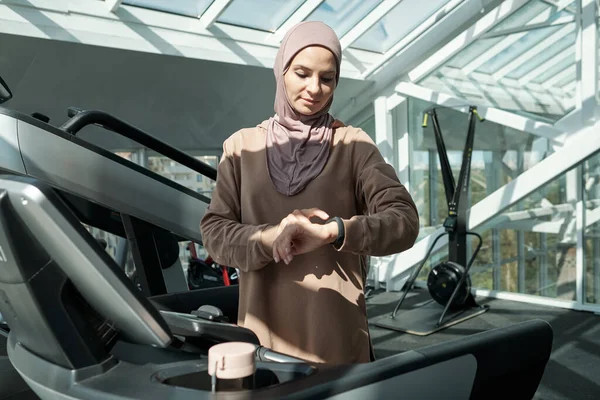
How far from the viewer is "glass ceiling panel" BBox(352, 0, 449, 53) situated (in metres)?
5.64

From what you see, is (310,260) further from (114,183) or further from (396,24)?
(396,24)

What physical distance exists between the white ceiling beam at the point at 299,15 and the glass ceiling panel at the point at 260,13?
0.10 feet

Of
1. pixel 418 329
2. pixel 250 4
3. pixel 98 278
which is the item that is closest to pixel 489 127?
pixel 418 329

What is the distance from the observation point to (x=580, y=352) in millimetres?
3881

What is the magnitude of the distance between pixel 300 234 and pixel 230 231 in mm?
172

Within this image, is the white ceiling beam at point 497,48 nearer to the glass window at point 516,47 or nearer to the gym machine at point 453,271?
the glass window at point 516,47

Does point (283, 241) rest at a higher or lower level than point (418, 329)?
higher

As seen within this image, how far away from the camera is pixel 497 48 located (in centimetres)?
573

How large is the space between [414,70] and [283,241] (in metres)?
5.67

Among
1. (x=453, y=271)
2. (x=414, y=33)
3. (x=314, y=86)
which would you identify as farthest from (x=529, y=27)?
(x=314, y=86)

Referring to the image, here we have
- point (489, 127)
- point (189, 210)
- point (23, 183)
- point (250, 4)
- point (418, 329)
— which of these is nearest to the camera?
point (23, 183)

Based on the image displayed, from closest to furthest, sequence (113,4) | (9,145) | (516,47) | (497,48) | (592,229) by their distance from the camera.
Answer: (9,145) → (113,4) → (592,229) → (516,47) → (497,48)

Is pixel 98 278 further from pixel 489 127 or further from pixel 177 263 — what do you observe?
pixel 489 127

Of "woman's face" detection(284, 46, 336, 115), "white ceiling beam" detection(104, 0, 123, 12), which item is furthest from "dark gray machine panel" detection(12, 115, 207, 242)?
"white ceiling beam" detection(104, 0, 123, 12)
